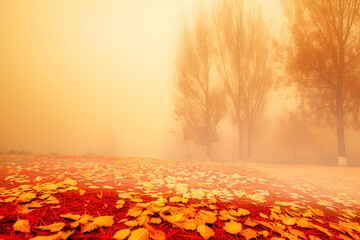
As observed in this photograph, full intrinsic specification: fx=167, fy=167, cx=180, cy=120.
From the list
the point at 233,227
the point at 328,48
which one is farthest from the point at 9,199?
the point at 328,48

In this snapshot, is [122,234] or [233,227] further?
[233,227]

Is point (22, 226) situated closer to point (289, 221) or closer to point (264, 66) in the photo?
point (289, 221)

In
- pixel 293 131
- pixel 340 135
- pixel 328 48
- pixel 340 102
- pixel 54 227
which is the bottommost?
pixel 54 227

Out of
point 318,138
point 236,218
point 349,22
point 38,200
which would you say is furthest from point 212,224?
point 318,138

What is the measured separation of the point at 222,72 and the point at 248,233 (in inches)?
409

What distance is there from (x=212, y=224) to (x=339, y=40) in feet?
30.0

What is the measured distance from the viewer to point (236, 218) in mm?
1374

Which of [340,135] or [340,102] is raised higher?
[340,102]

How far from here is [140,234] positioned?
1.00m

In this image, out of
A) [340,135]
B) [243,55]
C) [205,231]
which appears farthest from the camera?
[243,55]

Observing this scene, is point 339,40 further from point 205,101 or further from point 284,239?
point 284,239

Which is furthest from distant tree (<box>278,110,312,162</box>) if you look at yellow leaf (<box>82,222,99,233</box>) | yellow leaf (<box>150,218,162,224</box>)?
yellow leaf (<box>82,222,99,233</box>)

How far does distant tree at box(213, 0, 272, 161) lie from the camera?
973 centimetres

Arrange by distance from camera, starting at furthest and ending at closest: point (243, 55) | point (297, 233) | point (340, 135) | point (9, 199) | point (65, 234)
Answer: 1. point (243, 55)
2. point (340, 135)
3. point (9, 199)
4. point (297, 233)
5. point (65, 234)
